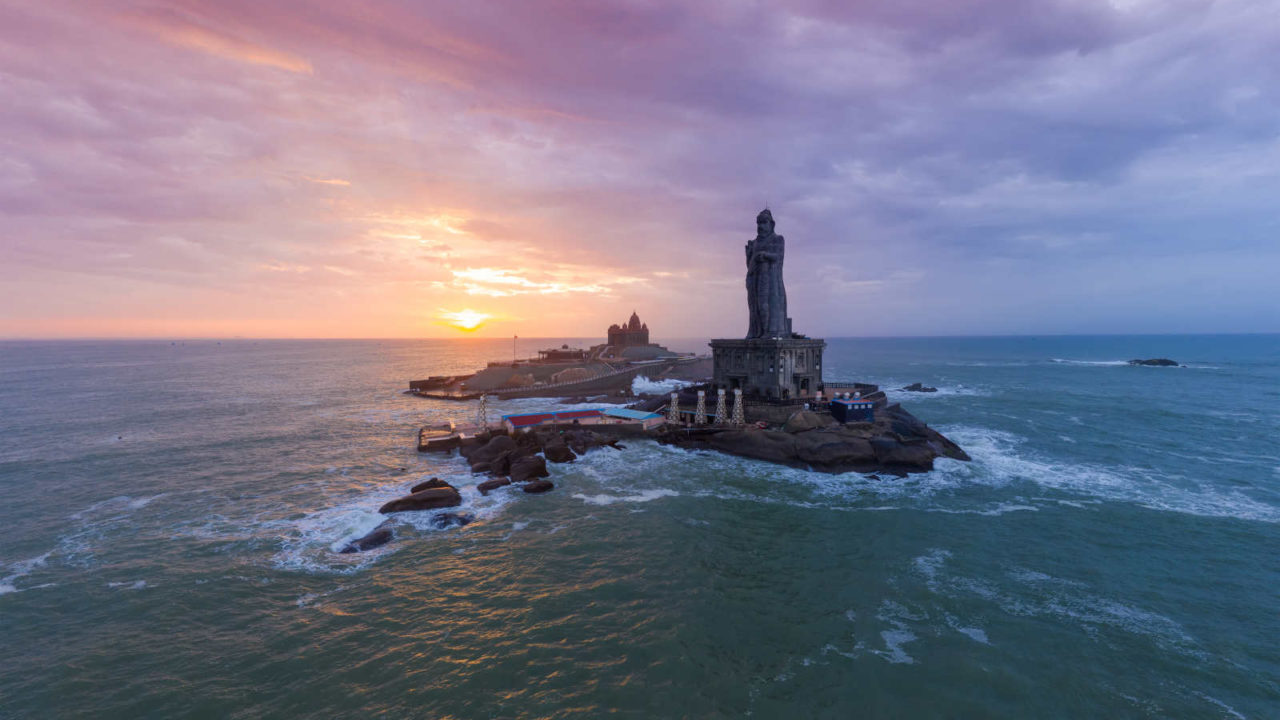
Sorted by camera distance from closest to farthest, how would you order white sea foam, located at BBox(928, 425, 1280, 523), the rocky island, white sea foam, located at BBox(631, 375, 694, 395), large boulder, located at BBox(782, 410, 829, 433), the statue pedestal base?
white sea foam, located at BBox(928, 425, 1280, 523)
the rocky island
large boulder, located at BBox(782, 410, 829, 433)
the statue pedestal base
white sea foam, located at BBox(631, 375, 694, 395)

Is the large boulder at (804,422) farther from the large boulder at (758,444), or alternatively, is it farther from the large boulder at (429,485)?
the large boulder at (429,485)

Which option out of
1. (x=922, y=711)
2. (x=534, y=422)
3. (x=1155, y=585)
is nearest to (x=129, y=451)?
(x=534, y=422)

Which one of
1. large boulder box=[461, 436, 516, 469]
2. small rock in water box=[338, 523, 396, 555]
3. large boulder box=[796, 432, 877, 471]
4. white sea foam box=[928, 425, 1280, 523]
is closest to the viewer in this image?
small rock in water box=[338, 523, 396, 555]

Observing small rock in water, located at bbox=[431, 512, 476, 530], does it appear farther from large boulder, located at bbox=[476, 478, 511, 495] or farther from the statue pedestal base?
the statue pedestal base

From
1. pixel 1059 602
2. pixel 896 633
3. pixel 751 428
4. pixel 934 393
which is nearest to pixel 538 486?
pixel 751 428

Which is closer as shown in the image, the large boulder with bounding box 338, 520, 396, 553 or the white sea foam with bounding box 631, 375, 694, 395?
the large boulder with bounding box 338, 520, 396, 553

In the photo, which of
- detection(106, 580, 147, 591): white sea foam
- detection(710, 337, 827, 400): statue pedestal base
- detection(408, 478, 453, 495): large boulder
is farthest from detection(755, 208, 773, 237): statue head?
detection(106, 580, 147, 591): white sea foam
